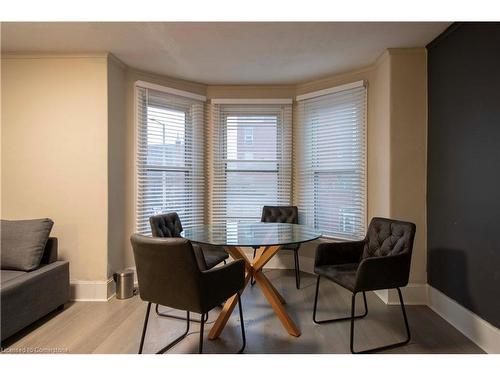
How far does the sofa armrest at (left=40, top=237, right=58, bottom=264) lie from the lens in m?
2.62

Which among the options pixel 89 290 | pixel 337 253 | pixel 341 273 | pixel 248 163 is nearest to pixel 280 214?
pixel 248 163

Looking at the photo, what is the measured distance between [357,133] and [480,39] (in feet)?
4.55

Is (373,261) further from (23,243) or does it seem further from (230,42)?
(23,243)

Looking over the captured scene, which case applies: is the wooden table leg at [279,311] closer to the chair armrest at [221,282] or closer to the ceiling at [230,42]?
the chair armrest at [221,282]

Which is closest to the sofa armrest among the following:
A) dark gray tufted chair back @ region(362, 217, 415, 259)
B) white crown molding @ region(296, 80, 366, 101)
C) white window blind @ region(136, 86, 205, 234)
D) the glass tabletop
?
white window blind @ region(136, 86, 205, 234)

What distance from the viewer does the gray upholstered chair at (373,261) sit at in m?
1.96

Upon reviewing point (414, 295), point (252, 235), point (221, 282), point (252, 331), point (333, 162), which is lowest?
point (252, 331)

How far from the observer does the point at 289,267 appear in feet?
12.6

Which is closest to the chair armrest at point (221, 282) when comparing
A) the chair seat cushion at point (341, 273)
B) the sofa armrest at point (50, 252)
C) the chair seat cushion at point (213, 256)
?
the chair seat cushion at point (213, 256)

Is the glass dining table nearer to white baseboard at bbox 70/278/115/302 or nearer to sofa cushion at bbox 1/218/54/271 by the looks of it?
white baseboard at bbox 70/278/115/302

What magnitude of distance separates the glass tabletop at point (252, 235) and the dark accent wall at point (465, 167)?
1117 millimetres

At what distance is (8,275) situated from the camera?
89.2 inches

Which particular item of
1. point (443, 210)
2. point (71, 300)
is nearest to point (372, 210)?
point (443, 210)

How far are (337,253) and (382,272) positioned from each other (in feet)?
1.65
